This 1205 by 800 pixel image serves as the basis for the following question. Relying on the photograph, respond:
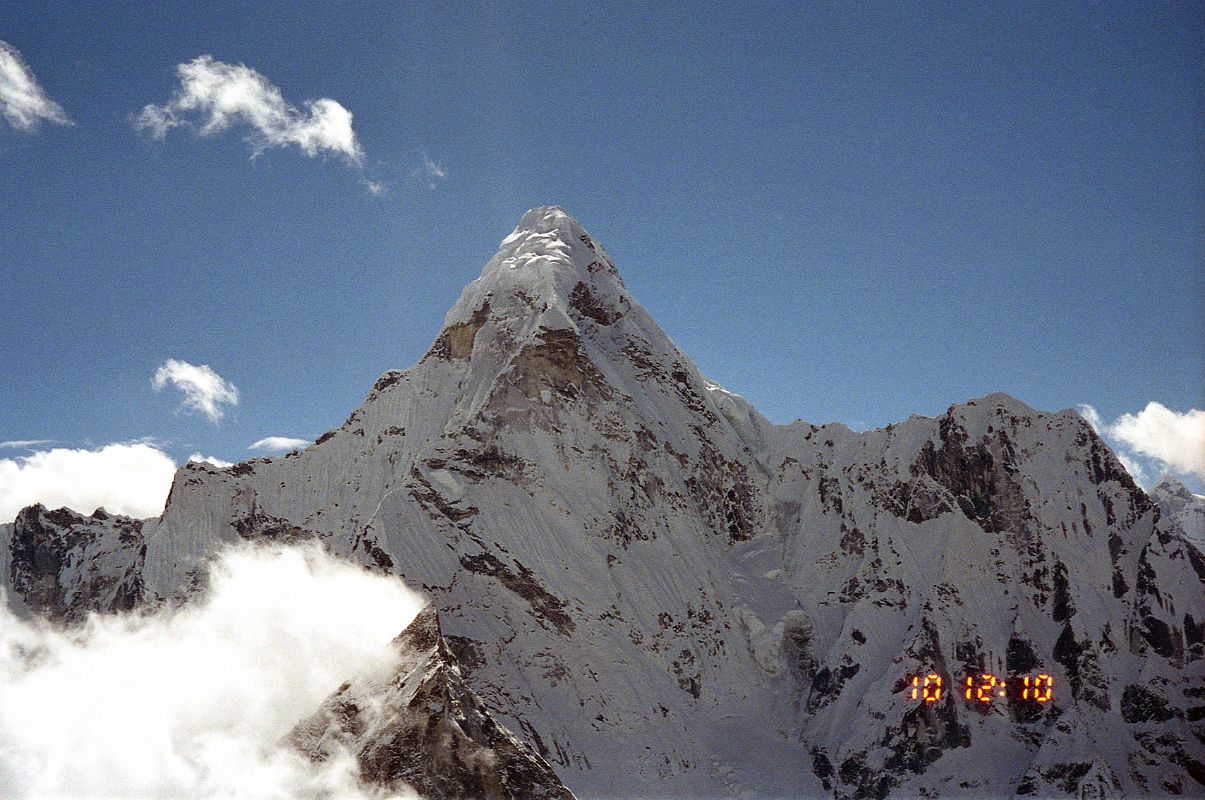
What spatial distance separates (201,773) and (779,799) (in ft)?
355

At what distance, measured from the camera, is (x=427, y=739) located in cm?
8288

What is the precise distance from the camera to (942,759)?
7397 inches

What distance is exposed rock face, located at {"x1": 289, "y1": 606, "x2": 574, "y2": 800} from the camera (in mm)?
82125

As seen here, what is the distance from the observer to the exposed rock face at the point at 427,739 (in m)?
82.1

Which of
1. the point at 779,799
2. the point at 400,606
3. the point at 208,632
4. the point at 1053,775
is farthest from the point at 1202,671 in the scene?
the point at 208,632

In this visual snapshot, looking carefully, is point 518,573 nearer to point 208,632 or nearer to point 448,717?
point 208,632
